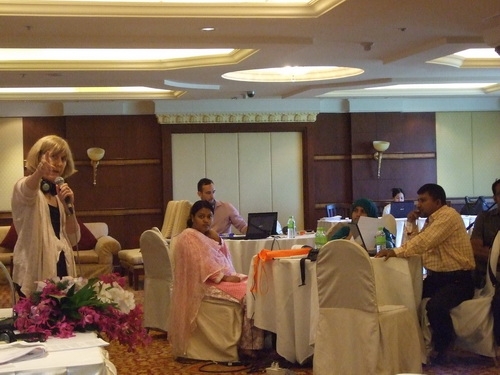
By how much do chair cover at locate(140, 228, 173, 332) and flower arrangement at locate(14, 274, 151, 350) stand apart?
3551 mm

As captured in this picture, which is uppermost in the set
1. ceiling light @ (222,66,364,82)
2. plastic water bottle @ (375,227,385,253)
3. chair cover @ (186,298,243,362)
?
ceiling light @ (222,66,364,82)

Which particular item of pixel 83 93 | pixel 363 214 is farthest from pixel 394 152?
pixel 363 214

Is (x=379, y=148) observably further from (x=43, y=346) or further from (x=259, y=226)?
(x=43, y=346)

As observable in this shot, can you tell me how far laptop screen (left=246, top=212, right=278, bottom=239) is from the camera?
8.45 meters

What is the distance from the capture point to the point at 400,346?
512cm

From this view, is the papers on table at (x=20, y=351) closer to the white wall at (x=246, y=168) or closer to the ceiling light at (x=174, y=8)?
the ceiling light at (x=174, y=8)

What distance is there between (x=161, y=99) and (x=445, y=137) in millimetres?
5029

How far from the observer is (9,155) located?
40.0 feet

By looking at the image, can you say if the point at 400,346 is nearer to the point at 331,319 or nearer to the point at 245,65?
the point at 331,319

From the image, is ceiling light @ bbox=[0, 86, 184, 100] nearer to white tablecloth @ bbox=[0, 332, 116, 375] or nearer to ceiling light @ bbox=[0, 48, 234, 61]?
ceiling light @ bbox=[0, 48, 234, 61]

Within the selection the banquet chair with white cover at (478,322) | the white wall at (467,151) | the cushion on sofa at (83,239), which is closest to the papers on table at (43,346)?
the banquet chair with white cover at (478,322)

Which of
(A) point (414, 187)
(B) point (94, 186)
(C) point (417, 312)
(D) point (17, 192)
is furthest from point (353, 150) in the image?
(D) point (17, 192)

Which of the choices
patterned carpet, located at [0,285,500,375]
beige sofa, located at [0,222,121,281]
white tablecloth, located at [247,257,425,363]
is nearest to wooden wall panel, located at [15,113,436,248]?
beige sofa, located at [0,222,121,281]

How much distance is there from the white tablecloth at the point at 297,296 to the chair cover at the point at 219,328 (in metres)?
0.20
